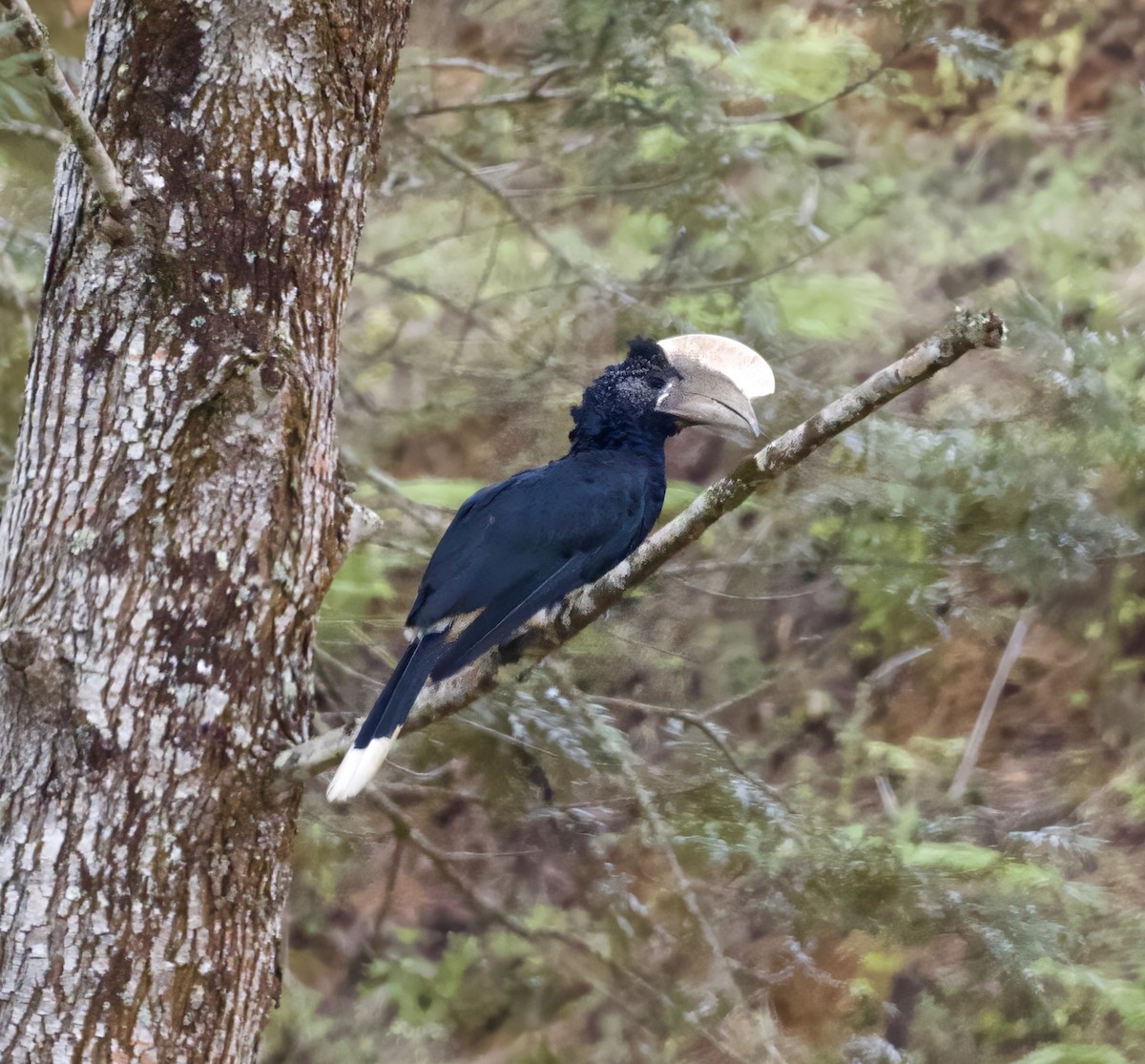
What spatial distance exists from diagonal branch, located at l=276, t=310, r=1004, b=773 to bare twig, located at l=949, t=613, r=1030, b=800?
101 inches

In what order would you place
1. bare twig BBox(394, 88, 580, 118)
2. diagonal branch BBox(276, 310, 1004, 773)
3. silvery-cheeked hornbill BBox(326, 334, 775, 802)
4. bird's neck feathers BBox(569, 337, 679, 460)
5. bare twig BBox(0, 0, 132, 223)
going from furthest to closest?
bare twig BBox(394, 88, 580, 118) → bird's neck feathers BBox(569, 337, 679, 460) → silvery-cheeked hornbill BBox(326, 334, 775, 802) → bare twig BBox(0, 0, 132, 223) → diagonal branch BBox(276, 310, 1004, 773)

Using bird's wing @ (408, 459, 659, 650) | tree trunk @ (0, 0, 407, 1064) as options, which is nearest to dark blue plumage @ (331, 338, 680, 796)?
bird's wing @ (408, 459, 659, 650)

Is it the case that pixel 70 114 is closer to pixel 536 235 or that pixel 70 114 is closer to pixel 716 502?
pixel 716 502

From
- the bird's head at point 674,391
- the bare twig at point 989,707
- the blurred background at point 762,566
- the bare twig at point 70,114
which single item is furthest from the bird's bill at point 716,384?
the bare twig at point 989,707

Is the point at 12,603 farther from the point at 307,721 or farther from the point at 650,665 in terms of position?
Answer: the point at 650,665

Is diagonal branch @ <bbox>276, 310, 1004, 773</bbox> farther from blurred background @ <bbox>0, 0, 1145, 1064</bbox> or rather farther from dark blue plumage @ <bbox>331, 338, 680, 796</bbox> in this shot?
blurred background @ <bbox>0, 0, 1145, 1064</bbox>

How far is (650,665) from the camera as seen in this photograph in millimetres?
3547

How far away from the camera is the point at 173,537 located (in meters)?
1.72

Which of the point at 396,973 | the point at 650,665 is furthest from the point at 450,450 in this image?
the point at 396,973

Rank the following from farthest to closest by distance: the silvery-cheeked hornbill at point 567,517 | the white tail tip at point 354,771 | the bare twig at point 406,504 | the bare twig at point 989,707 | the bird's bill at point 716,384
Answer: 1. the bare twig at point 989,707
2. the bare twig at point 406,504
3. the bird's bill at point 716,384
4. the silvery-cheeked hornbill at point 567,517
5. the white tail tip at point 354,771

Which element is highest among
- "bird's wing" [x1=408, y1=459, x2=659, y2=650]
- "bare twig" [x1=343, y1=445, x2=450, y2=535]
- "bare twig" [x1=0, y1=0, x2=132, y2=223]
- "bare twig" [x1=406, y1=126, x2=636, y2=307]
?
"bare twig" [x1=0, y1=0, x2=132, y2=223]

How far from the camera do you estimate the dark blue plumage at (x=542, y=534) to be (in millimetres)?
1896

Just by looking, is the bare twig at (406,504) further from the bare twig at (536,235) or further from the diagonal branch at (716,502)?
the diagonal branch at (716,502)

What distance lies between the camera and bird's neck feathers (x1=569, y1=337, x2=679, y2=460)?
242 cm
